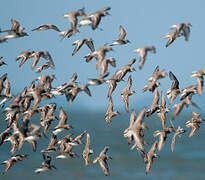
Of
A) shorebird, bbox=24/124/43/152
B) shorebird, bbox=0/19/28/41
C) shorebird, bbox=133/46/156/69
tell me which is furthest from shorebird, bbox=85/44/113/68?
shorebird, bbox=24/124/43/152

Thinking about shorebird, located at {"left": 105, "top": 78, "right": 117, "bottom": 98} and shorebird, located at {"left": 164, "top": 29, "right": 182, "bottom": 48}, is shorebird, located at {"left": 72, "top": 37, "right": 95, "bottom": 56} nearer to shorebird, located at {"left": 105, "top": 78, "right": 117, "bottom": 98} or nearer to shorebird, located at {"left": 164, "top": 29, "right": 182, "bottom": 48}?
shorebird, located at {"left": 105, "top": 78, "right": 117, "bottom": 98}

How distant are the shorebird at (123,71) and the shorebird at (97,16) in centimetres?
225

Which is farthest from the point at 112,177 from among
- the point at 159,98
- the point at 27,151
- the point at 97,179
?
the point at 159,98

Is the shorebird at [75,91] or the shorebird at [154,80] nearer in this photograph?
the shorebird at [75,91]

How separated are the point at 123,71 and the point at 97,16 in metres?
2.53

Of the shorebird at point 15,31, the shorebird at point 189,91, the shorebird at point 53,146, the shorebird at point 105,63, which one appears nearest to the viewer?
the shorebird at point 189,91

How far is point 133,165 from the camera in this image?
64.8 m

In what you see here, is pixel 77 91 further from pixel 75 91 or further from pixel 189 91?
pixel 189 91

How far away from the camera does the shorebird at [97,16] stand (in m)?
22.3

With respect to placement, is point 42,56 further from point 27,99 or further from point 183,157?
point 183,157

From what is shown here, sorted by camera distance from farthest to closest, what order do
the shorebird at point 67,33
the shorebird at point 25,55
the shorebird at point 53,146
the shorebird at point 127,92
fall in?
the shorebird at point 127,92 < the shorebird at point 25,55 < the shorebird at point 53,146 < the shorebird at point 67,33

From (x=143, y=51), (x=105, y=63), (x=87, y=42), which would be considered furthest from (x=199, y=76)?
(x=87, y=42)

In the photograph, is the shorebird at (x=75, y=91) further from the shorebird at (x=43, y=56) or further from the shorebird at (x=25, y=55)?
the shorebird at (x=25, y=55)

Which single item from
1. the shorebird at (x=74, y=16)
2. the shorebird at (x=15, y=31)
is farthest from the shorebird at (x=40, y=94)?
the shorebird at (x=74, y=16)
